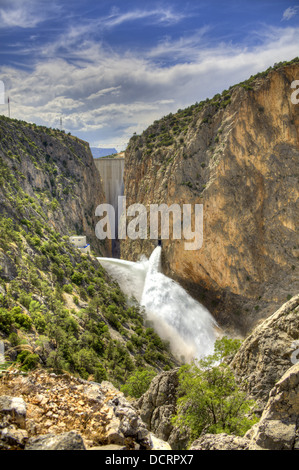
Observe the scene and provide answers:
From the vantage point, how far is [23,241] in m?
31.1

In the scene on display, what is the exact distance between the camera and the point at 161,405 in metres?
15.8

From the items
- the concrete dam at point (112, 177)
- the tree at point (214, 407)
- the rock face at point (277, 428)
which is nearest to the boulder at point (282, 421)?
the rock face at point (277, 428)

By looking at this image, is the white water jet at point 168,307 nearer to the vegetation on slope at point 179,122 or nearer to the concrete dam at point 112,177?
the vegetation on slope at point 179,122

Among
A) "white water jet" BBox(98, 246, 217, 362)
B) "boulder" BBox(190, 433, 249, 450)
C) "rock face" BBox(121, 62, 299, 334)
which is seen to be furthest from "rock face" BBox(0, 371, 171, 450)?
"rock face" BBox(121, 62, 299, 334)

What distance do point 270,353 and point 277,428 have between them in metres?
5.72

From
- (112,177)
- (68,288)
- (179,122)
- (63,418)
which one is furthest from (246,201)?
(112,177)

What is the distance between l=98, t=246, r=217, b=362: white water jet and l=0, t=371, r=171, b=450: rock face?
30.0m

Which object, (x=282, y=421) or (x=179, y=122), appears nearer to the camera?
(x=282, y=421)

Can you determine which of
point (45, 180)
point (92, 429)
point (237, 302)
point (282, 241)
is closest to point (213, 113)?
point (282, 241)

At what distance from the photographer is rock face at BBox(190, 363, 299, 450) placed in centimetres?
730

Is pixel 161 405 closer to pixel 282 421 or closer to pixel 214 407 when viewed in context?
pixel 214 407

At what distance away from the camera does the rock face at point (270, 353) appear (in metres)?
12.3
